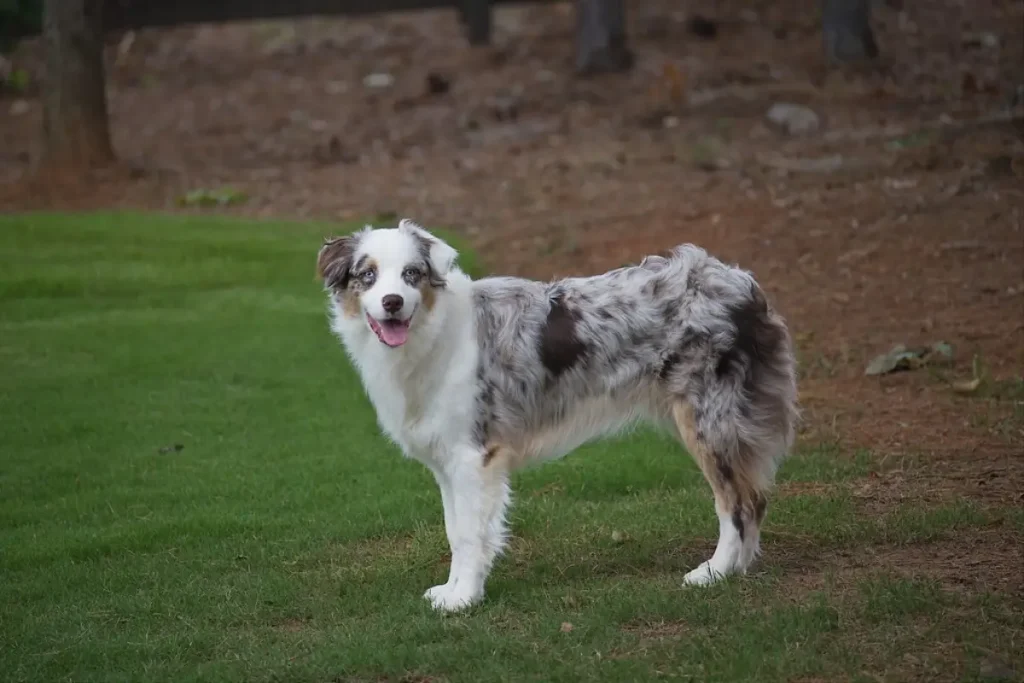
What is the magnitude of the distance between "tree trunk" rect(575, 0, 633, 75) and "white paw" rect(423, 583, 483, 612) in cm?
1730

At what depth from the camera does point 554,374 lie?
6.84 metres

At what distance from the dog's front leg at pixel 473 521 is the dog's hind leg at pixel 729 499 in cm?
92

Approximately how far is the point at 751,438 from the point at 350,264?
203 centimetres

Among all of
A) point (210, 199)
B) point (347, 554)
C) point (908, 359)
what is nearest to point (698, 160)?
point (210, 199)

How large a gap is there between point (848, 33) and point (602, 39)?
3936 mm

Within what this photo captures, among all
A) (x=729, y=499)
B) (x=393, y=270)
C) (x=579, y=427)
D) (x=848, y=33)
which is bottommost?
(x=848, y=33)

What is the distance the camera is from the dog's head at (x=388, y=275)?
6457 mm

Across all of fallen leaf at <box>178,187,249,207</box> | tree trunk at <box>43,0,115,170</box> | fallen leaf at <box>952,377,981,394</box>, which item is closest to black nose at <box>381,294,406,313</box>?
fallen leaf at <box>952,377,981,394</box>

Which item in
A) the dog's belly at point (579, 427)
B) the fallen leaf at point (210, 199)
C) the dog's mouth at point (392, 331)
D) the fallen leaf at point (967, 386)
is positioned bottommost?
the fallen leaf at point (210, 199)

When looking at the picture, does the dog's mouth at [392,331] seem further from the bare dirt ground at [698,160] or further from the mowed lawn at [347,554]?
the bare dirt ground at [698,160]

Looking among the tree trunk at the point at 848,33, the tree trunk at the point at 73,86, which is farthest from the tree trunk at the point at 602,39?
the tree trunk at the point at 73,86

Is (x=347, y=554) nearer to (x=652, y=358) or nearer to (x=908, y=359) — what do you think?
(x=652, y=358)

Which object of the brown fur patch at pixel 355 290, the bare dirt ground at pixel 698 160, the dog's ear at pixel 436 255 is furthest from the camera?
the bare dirt ground at pixel 698 160

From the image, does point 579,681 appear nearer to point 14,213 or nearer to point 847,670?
point 847,670
